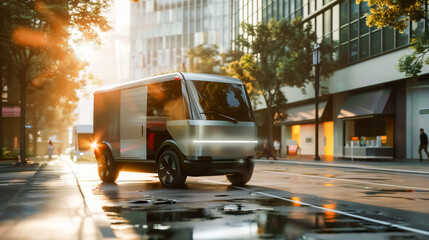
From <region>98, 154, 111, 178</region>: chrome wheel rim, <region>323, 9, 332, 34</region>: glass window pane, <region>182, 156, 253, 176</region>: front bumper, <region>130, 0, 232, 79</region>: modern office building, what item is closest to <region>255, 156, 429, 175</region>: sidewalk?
<region>182, 156, 253, 176</region>: front bumper

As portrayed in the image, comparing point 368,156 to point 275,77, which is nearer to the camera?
point 368,156

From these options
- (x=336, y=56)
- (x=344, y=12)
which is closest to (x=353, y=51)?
(x=336, y=56)

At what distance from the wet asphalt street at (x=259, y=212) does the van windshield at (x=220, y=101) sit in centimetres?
167

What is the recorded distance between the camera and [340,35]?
36.7m

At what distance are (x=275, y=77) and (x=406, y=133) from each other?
33.9 ft

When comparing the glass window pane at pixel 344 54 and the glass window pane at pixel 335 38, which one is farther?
the glass window pane at pixel 335 38

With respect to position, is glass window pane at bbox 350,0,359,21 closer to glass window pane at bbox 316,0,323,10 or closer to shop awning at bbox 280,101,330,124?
glass window pane at bbox 316,0,323,10

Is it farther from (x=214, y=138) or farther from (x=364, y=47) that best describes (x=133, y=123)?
(x=364, y=47)

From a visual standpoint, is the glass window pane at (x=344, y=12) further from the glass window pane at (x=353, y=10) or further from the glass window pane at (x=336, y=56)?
the glass window pane at (x=336, y=56)

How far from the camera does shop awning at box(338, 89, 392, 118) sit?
3133 centimetres

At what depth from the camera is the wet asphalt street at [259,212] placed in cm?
622

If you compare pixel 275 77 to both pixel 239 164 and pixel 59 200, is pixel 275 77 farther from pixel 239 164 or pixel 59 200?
pixel 59 200

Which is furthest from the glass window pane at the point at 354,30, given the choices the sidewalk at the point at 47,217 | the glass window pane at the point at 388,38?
the sidewalk at the point at 47,217

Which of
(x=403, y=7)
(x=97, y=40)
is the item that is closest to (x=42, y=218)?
(x=403, y=7)
